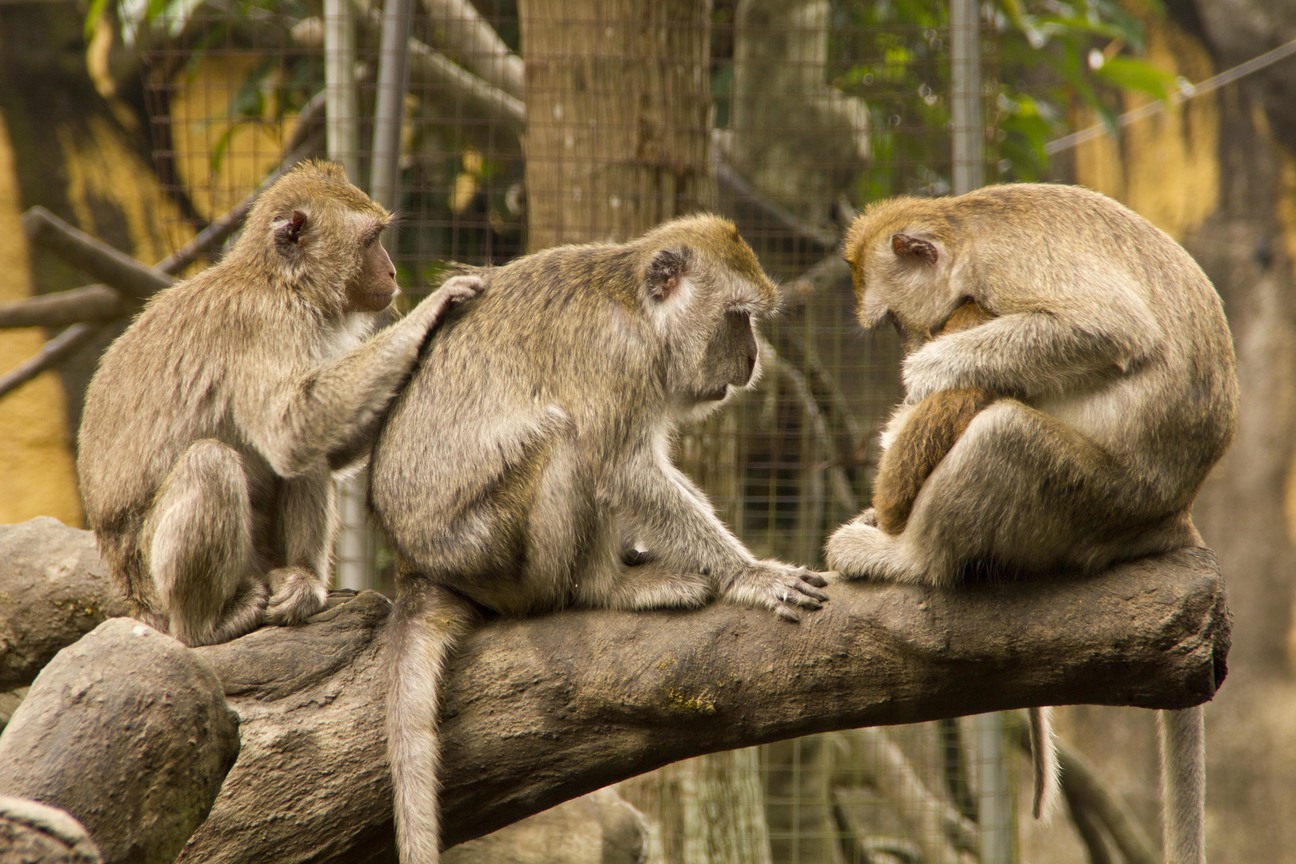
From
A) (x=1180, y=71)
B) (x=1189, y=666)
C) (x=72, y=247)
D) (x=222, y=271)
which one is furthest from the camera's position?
(x=1180, y=71)

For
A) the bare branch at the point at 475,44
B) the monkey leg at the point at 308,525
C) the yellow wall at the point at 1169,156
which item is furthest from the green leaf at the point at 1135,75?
the monkey leg at the point at 308,525

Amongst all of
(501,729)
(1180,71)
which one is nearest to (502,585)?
(501,729)

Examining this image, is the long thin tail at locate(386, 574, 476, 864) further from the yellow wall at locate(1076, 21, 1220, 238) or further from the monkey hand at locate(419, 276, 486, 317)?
the yellow wall at locate(1076, 21, 1220, 238)

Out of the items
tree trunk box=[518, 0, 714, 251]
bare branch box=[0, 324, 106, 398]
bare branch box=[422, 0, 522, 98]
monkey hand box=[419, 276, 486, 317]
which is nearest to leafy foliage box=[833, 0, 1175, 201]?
tree trunk box=[518, 0, 714, 251]

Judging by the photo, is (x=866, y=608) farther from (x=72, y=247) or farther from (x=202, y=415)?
(x=72, y=247)

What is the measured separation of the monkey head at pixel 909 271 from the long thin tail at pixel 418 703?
1.77m

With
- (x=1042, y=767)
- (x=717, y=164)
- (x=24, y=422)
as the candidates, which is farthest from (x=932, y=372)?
(x=24, y=422)

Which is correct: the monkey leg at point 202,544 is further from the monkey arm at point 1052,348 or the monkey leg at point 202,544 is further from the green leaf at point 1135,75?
the green leaf at point 1135,75

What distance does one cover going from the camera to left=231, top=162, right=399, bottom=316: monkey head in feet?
13.5

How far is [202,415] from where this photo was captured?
393 cm

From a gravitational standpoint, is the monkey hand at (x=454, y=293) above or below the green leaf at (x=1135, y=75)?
below

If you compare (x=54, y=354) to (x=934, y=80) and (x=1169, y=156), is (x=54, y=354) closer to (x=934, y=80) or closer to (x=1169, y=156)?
(x=934, y=80)

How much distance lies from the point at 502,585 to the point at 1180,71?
1184 cm

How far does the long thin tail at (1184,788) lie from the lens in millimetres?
3535
